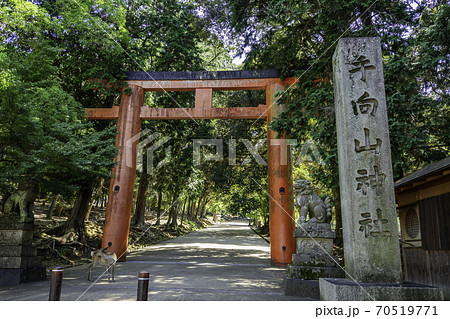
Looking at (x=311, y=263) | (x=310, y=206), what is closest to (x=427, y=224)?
(x=310, y=206)

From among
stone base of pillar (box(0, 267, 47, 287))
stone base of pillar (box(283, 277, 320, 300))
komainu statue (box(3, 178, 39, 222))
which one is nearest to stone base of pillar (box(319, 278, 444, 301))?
stone base of pillar (box(283, 277, 320, 300))

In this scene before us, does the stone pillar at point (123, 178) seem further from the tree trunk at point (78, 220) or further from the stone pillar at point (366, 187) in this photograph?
the stone pillar at point (366, 187)

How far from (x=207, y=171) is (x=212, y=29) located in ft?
31.7

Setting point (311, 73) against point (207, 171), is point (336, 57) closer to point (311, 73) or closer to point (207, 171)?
point (311, 73)

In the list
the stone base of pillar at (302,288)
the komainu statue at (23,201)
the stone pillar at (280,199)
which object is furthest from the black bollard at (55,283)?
the stone pillar at (280,199)

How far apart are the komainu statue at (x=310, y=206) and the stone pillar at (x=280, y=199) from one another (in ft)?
11.1

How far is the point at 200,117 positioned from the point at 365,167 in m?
7.87

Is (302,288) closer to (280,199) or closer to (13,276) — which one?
(280,199)

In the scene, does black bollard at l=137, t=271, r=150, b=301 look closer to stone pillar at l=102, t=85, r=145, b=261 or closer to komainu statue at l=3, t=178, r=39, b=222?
komainu statue at l=3, t=178, r=39, b=222

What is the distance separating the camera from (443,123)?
24.0 feet

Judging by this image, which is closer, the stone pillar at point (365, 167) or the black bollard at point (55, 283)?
the stone pillar at point (365, 167)

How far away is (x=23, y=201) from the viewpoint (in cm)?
752

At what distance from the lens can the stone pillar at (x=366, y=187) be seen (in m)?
4.09

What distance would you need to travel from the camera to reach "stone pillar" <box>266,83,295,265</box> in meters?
10.6
